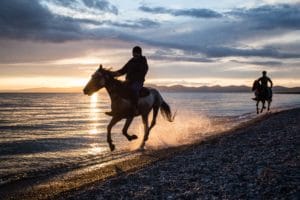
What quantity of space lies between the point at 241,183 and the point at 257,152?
160 inches

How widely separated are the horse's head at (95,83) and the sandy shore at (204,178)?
292cm

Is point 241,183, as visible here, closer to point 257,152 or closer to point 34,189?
point 257,152

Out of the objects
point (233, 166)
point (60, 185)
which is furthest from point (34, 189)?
point (233, 166)

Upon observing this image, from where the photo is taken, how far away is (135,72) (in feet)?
54.7

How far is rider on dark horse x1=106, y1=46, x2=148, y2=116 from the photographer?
650 inches

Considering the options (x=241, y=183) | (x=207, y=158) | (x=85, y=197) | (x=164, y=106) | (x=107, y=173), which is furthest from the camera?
(x=164, y=106)

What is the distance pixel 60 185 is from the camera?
1287 centimetres

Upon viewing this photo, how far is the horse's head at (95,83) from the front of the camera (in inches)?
618

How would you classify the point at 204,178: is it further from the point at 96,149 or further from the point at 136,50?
the point at 96,149

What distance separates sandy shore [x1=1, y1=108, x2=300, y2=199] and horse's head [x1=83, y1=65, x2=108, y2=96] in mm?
2920

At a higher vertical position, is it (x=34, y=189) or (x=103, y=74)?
(x=103, y=74)

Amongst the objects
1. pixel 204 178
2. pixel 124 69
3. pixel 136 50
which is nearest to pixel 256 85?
pixel 136 50

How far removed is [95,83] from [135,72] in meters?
1.79

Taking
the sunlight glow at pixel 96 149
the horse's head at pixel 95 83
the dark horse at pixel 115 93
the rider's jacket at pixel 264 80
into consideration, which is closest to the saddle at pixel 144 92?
the dark horse at pixel 115 93
